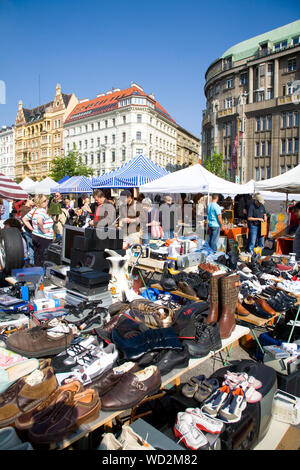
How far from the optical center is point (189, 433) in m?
1.52

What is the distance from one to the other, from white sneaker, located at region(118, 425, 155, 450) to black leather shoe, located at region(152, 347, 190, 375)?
1.39 feet

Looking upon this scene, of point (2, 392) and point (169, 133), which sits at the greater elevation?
point (169, 133)

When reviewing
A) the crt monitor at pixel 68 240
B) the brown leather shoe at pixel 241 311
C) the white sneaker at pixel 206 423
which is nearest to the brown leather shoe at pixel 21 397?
the white sneaker at pixel 206 423

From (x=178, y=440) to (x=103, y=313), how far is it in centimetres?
114

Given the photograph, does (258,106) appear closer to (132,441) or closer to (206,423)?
(206,423)

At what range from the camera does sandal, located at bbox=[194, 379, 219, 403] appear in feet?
5.83

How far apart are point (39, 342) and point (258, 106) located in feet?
147

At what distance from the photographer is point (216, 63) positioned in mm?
48375

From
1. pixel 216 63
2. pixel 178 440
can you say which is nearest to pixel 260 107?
pixel 216 63

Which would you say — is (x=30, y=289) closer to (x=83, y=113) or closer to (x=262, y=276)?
(x=262, y=276)

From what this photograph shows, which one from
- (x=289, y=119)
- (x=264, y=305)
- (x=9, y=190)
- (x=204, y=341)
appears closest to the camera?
(x=204, y=341)

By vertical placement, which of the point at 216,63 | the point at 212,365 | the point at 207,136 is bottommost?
the point at 212,365

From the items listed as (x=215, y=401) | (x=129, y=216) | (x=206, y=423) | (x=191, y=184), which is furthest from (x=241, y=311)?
(x=191, y=184)

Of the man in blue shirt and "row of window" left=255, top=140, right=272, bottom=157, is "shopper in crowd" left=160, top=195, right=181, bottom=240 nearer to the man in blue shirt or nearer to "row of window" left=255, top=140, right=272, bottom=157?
the man in blue shirt
